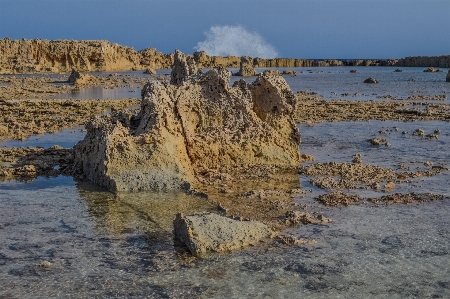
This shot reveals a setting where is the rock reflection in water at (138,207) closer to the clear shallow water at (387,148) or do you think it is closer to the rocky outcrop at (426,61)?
the clear shallow water at (387,148)

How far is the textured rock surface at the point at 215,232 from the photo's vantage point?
5.17 m

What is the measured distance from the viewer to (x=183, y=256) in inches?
199

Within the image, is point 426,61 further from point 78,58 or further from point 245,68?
point 78,58

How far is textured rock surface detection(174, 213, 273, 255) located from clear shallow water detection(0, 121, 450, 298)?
0.42 ft

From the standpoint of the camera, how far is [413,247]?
539 centimetres

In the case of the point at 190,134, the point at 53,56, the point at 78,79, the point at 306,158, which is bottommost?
the point at 306,158

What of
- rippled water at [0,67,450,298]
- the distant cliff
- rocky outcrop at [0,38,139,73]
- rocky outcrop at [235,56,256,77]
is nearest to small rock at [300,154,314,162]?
rippled water at [0,67,450,298]

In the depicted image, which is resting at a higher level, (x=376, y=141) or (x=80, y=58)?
(x=80, y=58)

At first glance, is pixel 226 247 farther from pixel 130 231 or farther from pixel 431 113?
pixel 431 113

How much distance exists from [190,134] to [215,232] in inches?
140

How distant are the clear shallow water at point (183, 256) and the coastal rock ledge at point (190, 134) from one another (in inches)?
17.8

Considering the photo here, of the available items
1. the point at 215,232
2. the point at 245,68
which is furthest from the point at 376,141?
the point at 245,68

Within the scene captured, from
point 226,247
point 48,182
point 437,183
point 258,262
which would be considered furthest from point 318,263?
point 48,182

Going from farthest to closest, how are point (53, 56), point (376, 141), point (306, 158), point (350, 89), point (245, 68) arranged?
point (53, 56) < point (245, 68) < point (350, 89) < point (376, 141) < point (306, 158)
